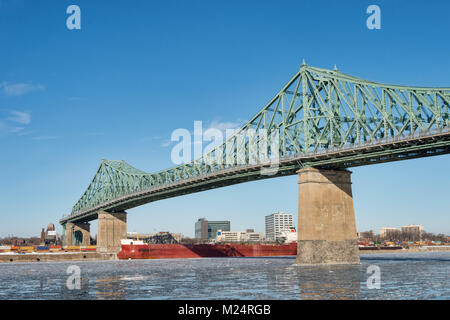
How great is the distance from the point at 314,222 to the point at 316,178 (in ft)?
19.0

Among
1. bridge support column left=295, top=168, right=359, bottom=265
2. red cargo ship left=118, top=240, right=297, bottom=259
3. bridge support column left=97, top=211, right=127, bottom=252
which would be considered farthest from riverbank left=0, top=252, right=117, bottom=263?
bridge support column left=295, top=168, right=359, bottom=265

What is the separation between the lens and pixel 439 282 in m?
32.7

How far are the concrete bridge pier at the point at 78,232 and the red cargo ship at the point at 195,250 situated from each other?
4537cm

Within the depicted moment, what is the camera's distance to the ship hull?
108 m

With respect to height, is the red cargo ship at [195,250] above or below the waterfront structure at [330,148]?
below

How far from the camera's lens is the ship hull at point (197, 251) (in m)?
108

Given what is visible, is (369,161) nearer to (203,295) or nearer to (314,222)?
(314,222)

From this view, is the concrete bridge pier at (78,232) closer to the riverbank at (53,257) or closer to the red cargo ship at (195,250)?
the red cargo ship at (195,250)

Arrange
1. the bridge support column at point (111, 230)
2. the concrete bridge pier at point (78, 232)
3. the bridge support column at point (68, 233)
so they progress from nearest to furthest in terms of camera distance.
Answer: the bridge support column at point (111, 230) < the bridge support column at point (68, 233) < the concrete bridge pier at point (78, 232)

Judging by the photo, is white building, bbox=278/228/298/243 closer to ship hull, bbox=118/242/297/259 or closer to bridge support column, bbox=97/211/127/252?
ship hull, bbox=118/242/297/259

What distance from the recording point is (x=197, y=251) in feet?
362

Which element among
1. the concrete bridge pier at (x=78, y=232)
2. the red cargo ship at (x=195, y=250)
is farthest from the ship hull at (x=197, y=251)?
the concrete bridge pier at (x=78, y=232)
